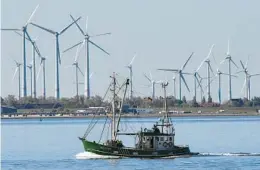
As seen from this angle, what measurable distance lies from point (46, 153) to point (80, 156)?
1131 centimetres

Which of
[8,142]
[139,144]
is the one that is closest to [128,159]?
[139,144]

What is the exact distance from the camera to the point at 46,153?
13612cm

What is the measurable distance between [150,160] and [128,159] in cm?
256

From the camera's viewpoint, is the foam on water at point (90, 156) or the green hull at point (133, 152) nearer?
the green hull at point (133, 152)

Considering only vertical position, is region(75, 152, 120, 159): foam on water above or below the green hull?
below

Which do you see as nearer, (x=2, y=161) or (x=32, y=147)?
(x=2, y=161)

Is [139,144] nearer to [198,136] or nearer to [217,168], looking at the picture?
[217,168]

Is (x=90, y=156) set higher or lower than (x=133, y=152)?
lower

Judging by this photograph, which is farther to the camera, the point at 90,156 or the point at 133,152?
the point at 90,156

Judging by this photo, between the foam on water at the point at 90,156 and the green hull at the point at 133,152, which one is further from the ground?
the green hull at the point at 133,152

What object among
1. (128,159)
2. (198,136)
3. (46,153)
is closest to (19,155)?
(46,153)

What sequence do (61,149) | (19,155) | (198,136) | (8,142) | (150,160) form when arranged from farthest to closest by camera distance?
(198,136)
(8,142)
(61,149)
(19,155)
(150,160)

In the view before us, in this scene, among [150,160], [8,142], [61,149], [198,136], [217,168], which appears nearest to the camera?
[217,168]

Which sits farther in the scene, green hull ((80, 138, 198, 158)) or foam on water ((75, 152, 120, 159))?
foam on water ((75, 152, 120, 159))
